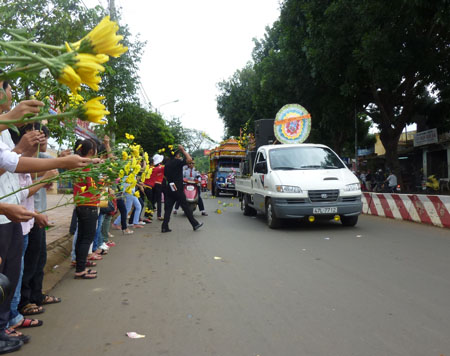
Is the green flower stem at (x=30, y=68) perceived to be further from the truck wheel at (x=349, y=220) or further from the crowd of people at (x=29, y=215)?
the truck wheel at (x=349, y=220)

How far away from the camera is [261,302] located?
4137mm

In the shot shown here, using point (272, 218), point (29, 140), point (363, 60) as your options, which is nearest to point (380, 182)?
point (363, 60)

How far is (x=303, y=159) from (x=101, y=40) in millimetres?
9285

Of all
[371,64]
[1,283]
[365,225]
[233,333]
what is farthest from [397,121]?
[1,283]

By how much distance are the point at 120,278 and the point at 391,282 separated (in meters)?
3.27

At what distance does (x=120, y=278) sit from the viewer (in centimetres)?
529

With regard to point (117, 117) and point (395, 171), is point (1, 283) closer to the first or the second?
point (117, 117)

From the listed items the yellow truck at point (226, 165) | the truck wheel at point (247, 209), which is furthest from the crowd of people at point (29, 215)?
the yellow truck at point (226, 165)

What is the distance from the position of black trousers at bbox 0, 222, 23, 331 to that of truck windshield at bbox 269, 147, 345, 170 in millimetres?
7441

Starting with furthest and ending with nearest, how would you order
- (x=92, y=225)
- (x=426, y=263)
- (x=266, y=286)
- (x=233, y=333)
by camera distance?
(x=426, y=263)
(x=92, y=225)
(x=266, y=286)
(x=233, y=333)

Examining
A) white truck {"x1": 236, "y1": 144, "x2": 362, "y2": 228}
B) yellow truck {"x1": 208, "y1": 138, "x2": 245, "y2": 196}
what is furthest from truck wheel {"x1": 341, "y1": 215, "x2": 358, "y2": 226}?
yellow truck {"x1": 208, "y1": 138, "x2": 245, "y2": 196}

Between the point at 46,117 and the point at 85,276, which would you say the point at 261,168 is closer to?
the point at 85,276

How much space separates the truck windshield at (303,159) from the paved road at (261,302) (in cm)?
276

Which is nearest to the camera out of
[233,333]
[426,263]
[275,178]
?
[233,333]
